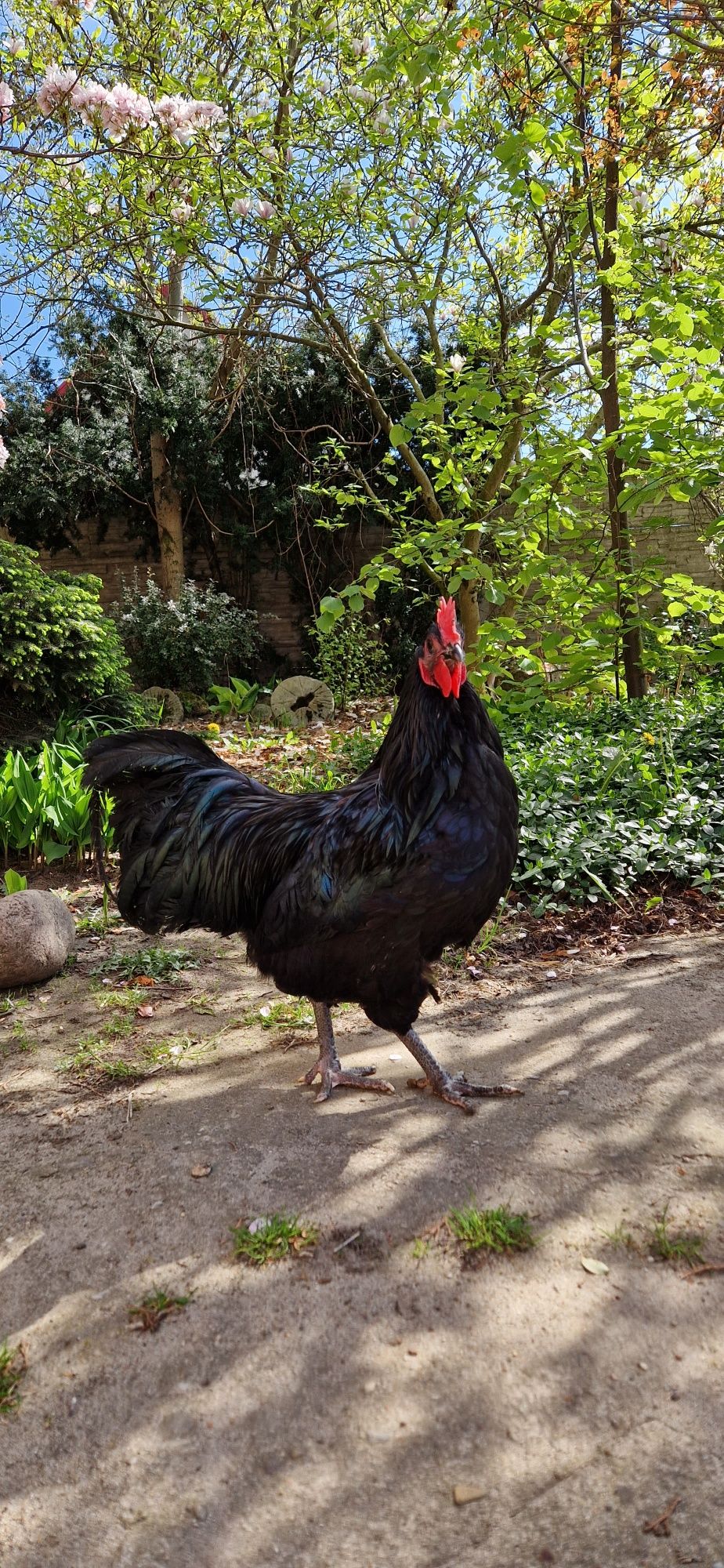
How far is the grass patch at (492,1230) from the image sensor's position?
2357mm

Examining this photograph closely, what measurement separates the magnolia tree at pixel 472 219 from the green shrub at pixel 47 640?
91.3 inches

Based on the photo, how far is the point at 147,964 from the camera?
4762 millimetres

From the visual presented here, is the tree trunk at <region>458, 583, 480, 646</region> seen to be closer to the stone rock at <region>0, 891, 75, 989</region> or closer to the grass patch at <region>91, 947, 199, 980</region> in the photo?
the grass patch at <region>91, 947, 199, 980</region>

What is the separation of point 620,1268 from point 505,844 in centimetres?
129

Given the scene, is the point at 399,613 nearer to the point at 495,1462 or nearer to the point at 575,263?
the point at 575,263

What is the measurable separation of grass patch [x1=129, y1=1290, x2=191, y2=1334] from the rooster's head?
1975mm

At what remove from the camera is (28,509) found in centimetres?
1277

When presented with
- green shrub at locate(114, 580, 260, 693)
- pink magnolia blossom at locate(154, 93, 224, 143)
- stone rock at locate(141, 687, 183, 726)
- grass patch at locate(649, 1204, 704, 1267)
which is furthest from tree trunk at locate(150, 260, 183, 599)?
grass patch at locate(649, 1204, 704, 1267)

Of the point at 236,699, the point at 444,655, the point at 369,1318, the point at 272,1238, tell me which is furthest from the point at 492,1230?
the point at 236,699

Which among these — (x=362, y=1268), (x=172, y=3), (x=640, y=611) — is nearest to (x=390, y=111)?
(x=172, y=3)

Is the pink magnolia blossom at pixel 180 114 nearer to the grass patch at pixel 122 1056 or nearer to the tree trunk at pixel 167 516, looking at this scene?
the grass patch at pixel 122 1056

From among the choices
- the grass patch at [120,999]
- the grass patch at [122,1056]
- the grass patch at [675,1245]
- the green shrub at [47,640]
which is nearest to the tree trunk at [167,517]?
the green shrub at [47,640]

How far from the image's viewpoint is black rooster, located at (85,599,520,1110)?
9.48 ft

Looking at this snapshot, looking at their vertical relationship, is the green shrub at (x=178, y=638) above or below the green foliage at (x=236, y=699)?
above
